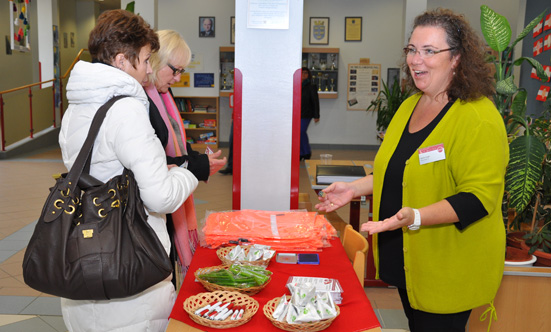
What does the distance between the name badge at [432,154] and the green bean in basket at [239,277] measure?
2.24 ft

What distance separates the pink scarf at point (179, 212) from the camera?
260 cm

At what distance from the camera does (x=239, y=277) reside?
1.86 meters

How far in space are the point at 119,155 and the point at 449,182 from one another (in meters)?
1.14

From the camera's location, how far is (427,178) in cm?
195

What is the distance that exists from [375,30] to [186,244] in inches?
383

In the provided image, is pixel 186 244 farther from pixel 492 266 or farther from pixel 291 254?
pixel 492 266

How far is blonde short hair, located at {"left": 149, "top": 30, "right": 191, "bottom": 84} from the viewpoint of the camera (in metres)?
2.53

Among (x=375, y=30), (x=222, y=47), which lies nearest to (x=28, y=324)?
(x=222, y=47)

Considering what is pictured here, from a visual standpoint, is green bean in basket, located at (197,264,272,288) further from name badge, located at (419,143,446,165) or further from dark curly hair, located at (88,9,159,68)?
dark curly hair, located at (88,9,159,68)

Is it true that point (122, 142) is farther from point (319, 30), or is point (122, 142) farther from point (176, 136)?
point (319, 30)

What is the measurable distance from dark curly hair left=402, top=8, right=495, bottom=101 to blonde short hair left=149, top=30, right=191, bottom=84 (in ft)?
3.76

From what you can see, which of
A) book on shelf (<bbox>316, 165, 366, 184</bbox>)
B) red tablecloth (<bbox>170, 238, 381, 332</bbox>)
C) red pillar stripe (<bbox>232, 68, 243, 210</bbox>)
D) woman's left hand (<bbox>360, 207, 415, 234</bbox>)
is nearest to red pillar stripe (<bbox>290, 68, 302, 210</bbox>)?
red pillar stripe (<bbox>232, 68, 243, 210</bbox>)

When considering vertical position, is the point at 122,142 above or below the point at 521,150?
above

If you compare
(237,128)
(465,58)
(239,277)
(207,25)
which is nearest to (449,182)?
(465,58)
